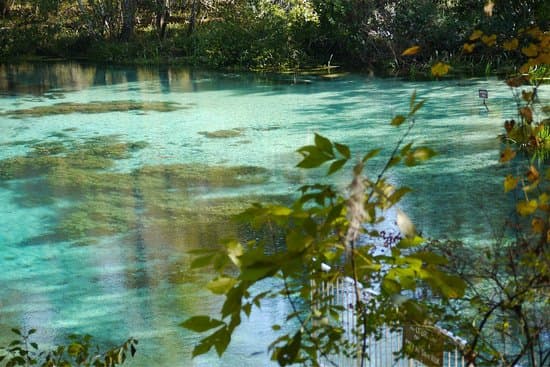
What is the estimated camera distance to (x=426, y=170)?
9.58 meters

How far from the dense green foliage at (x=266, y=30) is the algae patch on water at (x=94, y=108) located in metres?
5.31

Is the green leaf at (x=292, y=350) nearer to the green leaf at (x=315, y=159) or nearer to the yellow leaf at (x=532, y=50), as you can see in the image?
the green leaf at (x=315, y=159)

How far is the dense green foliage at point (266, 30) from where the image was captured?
18.5 meters

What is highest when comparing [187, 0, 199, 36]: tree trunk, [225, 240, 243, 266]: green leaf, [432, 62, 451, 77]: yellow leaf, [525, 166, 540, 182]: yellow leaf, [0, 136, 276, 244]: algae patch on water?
[187, 0, 199, 36]: tree trunk

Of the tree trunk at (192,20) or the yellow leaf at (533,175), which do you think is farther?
the tree trunk at (192,20)

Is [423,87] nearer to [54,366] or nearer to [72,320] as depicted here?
[72,320]

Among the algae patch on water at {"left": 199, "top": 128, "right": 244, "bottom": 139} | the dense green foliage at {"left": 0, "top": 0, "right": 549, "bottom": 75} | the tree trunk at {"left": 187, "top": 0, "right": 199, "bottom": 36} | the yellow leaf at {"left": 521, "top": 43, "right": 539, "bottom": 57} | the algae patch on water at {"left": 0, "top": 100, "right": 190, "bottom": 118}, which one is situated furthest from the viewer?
the tree trunk at {"left": 187, "top": 0, "right": 199, "bottom": 36}

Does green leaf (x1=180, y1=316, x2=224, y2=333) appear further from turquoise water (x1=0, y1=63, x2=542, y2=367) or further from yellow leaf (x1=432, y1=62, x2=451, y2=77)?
turquoise water (x1=0, y1=63, x2=542, y2=367)

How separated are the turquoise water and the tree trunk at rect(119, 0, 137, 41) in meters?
9.27

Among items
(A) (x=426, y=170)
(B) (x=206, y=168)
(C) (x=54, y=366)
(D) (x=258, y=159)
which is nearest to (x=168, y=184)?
(B) (x=206, y=168)

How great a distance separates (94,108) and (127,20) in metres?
12.3

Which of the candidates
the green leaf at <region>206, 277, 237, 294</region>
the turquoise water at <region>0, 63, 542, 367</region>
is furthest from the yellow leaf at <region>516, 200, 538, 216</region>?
the turquoise water at <region>0, 63, 542, 367</region>

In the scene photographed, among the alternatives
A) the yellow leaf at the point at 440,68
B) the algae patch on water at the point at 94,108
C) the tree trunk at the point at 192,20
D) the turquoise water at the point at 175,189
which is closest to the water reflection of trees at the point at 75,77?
the turquoise water at the point at 175,189

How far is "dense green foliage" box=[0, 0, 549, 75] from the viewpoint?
60.5ft
